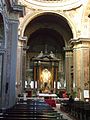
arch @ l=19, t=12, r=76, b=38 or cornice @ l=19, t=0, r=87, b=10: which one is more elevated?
cornice @ l=19, t=0, r=87, b=10

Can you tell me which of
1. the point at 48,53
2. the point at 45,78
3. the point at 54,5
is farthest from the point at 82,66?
the point at 48,53

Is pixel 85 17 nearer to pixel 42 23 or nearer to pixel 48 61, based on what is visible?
pixel 42 23

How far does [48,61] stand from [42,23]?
467 centimetres

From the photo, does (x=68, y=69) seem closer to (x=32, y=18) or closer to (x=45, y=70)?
(x=45, y=70)

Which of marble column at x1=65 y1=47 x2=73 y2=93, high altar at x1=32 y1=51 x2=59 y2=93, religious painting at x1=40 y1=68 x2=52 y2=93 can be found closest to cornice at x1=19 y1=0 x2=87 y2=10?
marble column at x1=65 y1=47 x2=73 y2=93

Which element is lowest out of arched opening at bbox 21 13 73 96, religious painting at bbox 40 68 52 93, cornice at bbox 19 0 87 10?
religious painting at bbox 40 68 52 93

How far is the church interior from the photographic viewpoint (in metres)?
13.7

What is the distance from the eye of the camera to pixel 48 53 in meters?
30.7

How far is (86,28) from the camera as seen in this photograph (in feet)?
77.5

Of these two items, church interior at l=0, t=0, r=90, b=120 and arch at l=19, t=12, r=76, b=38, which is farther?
arch at l=19, t=12, r=76, b=38

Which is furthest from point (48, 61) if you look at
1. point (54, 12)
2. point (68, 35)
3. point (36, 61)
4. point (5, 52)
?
point (5, 52)

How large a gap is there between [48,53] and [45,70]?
227cm

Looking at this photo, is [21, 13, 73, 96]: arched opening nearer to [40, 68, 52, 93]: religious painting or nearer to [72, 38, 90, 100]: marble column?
[40, 68, 52, 93]: religious painting

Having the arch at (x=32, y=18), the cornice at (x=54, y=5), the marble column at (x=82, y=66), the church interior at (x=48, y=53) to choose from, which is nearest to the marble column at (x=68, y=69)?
the church interior at (x=48, y=53)
